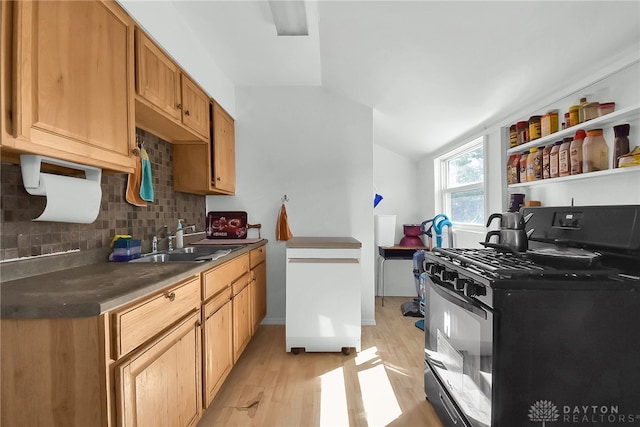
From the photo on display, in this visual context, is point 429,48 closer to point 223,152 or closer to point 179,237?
point 223,152

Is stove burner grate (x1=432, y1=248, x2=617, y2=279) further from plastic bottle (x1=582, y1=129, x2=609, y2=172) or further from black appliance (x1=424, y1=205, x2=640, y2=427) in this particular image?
plastic bottle (x1=582, y1=129, x2=609, y2=172)

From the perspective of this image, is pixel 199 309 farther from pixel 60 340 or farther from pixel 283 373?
pixel 283 373

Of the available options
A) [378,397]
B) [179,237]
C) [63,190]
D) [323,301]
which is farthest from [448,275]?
[179,237]

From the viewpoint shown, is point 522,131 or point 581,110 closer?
point 581,110

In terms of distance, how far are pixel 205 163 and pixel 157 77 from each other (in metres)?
0.91

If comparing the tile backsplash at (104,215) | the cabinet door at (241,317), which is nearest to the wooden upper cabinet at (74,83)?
the tile backsplash at (104,215)

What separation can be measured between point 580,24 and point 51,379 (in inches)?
102

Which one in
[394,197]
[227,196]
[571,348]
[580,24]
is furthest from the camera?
[394,197]

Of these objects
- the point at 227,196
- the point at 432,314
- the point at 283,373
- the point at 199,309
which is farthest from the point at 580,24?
the point at 227,196

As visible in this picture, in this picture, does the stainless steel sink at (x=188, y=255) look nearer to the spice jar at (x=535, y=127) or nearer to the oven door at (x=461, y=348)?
the oven door at (x=461, y=348)

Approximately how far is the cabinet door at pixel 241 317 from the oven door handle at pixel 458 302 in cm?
134

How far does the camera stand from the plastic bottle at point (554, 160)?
1996 millimetres

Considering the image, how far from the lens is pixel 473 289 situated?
49.1 inches

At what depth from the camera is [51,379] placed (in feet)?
3.03
